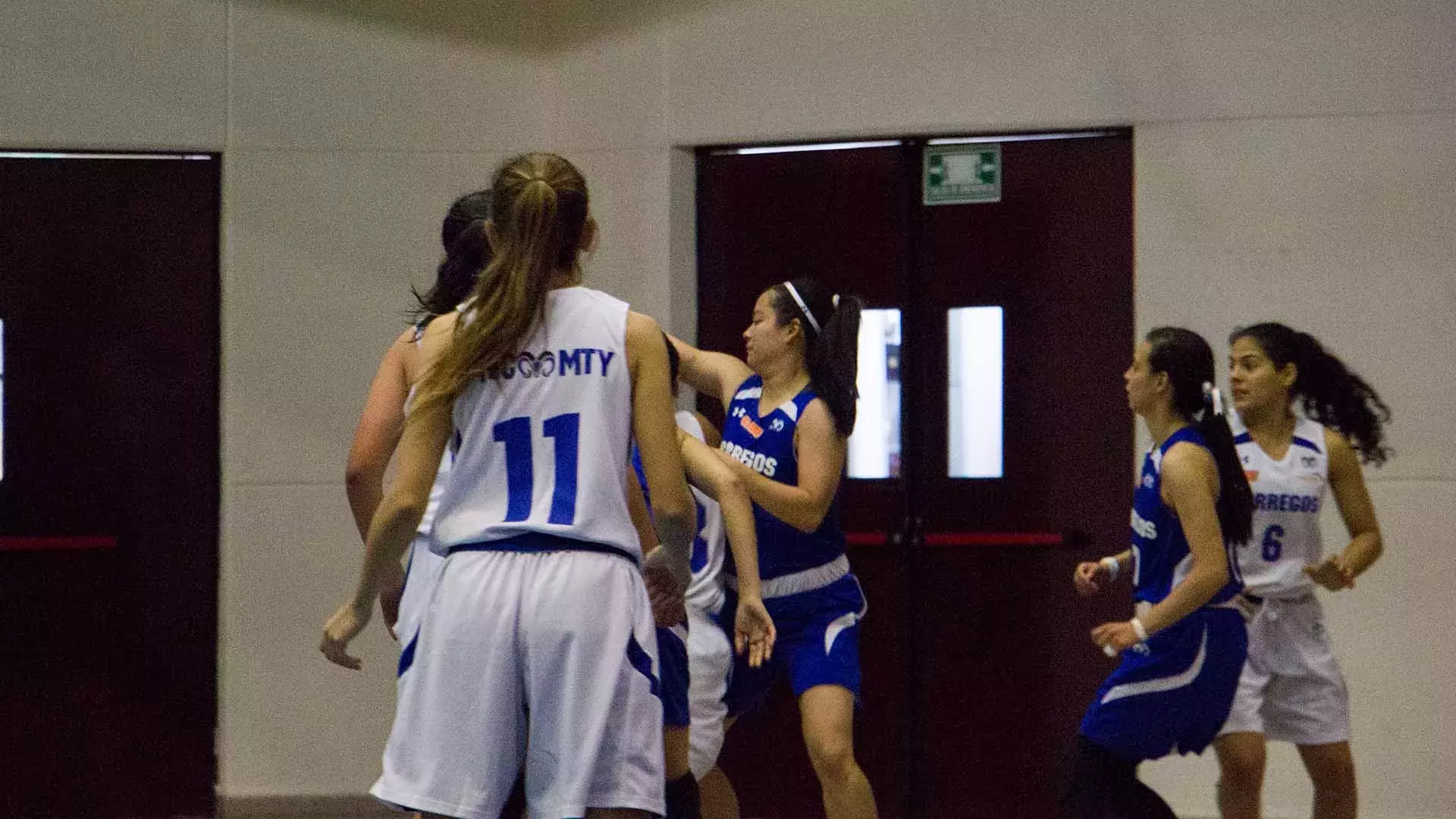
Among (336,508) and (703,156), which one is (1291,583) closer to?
(703,156)

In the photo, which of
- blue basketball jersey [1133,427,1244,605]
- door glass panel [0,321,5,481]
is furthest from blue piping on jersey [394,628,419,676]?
door glass panel [0,321,5,481]

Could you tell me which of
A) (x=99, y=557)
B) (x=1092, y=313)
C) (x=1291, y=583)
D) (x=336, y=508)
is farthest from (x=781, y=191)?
(x=99, y=557)

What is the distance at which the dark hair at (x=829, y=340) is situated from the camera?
4523mm

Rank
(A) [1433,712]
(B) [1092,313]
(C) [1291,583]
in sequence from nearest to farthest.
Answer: (C) [1291,583] → (A) [1433,712] → (B) [1092,313]

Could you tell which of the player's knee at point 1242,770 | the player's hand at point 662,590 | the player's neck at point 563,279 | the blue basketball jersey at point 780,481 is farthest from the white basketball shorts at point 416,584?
the player's knee at point 1242,770

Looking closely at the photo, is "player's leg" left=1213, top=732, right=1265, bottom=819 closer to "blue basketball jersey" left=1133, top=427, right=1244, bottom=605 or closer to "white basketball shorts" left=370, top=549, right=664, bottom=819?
"blue basketball jersey" left=1133, top=427, right=1244, bottom=605

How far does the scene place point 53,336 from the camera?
650 centimetres

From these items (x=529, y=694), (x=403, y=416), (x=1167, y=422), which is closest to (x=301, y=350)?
(x=403, y=416)

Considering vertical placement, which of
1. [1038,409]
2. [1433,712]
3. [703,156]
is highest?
[703,156]

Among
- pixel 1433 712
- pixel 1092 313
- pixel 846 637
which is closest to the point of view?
pixel 846 637

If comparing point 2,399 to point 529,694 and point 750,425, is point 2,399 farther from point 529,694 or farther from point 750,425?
point 529,694

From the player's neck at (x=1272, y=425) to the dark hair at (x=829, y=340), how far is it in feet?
4.45

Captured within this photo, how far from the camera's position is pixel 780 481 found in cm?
455

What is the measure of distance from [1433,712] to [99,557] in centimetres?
482
